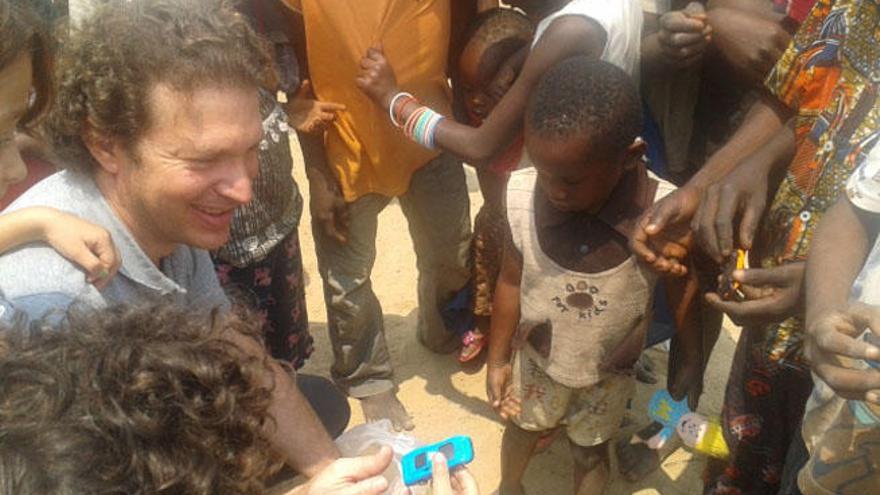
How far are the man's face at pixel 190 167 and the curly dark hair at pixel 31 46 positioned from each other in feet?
0.88

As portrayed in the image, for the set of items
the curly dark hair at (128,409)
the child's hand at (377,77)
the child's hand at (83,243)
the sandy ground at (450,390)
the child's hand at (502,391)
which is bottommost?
the sandy ground at (450,390)

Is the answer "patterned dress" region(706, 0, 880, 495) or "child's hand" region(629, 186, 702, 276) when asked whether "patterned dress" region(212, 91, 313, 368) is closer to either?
"child's hand" region(629, 186, 702, 276)

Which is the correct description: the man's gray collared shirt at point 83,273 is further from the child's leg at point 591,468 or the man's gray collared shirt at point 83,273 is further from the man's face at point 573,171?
the child's leg at point 591,468

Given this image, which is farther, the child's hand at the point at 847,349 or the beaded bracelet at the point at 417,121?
the beaded bracelet at the point at 417,121

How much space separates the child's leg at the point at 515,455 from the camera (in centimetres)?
276

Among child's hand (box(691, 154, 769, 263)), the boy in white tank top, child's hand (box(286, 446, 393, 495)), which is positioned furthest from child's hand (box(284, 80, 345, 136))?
child's hand (box(286, 446, 393, 495))

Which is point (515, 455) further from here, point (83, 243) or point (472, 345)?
point (83, 243)

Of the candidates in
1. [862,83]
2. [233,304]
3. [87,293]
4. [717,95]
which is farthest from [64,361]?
[717,95]

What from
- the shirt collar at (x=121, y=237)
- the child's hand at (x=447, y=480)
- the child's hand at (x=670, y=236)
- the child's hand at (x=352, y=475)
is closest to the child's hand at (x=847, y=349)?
the child's hand at (x=670, y=236)

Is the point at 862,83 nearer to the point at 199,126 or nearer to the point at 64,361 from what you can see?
the point at 199,126

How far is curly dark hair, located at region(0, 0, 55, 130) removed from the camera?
1666 mm

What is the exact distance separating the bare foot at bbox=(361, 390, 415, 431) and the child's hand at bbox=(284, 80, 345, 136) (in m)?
1.22

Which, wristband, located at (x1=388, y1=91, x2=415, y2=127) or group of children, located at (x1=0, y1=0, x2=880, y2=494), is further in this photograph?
wristband, located at (x1=388, y1=91, x2=415, y2=127)

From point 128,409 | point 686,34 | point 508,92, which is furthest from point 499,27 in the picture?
point 128,409
